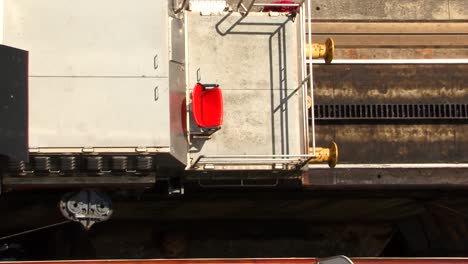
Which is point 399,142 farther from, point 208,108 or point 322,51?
point 208,108

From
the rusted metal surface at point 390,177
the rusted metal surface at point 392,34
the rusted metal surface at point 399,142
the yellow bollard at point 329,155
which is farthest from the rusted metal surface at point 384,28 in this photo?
the yellow bollard at point 329,155

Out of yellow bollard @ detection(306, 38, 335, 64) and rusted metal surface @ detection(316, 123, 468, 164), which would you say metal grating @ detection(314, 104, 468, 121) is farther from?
yellow bollard @ detection(306, 38, 335, 64)

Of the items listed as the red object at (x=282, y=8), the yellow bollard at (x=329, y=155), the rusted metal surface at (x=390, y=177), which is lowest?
the rusted metal surface at (x=390, y=177)

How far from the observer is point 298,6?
10.0 meters

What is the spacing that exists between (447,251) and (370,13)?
578 cm

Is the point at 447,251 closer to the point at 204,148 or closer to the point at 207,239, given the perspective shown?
the point at 207,239

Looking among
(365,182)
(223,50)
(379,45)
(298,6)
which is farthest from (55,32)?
(379,45)

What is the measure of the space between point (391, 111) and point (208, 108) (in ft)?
14.8

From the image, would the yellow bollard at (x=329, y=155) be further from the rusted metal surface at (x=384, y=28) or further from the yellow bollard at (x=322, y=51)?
the rusted metal surface at (x=384, y=28)

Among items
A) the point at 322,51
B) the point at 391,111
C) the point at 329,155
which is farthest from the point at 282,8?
the point at 391,111

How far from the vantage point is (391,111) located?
39.7ft

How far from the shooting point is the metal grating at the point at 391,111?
12016mm

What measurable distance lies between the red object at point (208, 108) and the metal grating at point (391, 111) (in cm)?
335

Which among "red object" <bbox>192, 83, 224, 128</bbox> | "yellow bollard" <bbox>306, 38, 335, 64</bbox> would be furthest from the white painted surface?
"red object" <bbox>192, 83, 224, 128</bbox>
